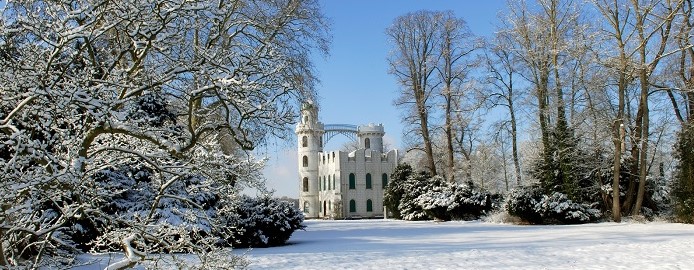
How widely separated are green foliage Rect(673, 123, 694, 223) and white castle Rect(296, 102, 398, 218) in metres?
30.0

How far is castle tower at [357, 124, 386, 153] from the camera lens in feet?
172

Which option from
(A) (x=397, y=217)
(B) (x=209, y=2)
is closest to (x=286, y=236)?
(B) (x=209, y=2)

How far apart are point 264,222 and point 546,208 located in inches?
429

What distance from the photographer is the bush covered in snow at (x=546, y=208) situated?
810 inches

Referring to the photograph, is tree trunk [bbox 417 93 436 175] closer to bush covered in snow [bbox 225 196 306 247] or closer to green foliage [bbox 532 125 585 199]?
green foliage [bbox 532 125 585 199]

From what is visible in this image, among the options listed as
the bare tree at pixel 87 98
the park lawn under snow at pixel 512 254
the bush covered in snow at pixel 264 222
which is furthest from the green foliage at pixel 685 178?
the bare tree at pixel 87 98

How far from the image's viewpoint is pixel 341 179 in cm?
4759

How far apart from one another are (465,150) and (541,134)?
26.5 feet

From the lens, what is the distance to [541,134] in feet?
80.1

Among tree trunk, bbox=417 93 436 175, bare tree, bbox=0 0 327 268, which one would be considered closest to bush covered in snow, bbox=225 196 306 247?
bare tree, bbox=0 0 327 268

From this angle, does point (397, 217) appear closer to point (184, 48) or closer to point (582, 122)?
point (582, 122)

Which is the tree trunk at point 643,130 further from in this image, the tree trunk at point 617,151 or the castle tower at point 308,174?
the castle tower at point 308,174

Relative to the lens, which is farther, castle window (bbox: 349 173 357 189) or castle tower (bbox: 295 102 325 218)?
castle tower (bbox: 295 102 325 218)

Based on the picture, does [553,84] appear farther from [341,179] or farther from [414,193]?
[341,179]
